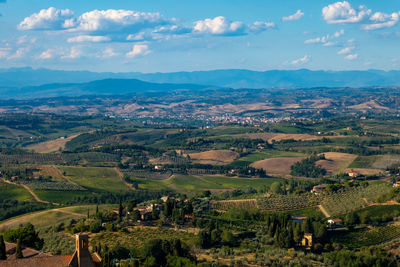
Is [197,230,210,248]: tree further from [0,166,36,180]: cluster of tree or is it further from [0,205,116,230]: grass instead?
[0,166,36,180]: cluster of tree

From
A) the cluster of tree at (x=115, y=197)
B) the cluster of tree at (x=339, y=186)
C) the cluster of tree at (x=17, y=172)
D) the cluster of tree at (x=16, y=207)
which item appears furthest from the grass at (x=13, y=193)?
the cluster of tree at (x=339, y=186)

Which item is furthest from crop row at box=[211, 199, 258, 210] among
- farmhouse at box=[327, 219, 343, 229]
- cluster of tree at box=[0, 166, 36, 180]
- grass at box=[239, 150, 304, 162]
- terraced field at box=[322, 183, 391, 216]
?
grass at box=[239, 150, 304, 162]

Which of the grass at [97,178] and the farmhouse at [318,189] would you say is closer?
the farmhouse at [318,189]

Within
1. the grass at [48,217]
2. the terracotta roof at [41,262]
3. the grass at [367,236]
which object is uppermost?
the terracotta roof at [41,262]

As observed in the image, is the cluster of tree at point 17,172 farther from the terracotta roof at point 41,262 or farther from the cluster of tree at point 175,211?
the terracotta roof at point 41,262

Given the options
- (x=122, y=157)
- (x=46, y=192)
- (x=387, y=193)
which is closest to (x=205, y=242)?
(x=387, y=193)

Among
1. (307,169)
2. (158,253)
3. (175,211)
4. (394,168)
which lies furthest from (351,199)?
(307,169)
